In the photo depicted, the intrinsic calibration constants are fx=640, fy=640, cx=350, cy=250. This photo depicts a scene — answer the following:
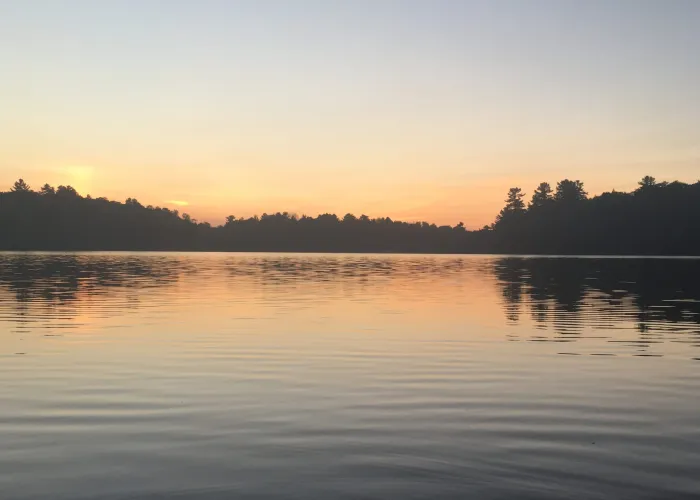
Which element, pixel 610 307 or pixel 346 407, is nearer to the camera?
pixel 346 407

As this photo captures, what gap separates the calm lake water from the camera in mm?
9406

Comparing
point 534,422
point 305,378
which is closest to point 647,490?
point 534,422

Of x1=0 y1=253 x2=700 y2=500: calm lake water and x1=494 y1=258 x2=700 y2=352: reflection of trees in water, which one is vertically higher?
x1=0 y1=253 x2=700 y2=500: calm lake water

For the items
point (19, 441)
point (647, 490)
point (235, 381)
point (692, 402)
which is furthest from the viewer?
point (235, 381)

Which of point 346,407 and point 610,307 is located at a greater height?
point 346,407

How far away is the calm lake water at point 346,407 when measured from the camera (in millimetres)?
9406

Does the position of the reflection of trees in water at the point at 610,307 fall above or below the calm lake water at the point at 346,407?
below

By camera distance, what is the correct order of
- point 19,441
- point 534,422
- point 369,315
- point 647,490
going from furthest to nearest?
point 369,315
point 534,422
point 19,441
point 647,490

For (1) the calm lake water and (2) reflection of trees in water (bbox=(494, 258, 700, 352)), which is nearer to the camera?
(1) the calm lake water

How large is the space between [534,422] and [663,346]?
43.7ft

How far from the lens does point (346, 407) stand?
13953mm

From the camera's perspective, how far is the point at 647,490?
29.9 feet

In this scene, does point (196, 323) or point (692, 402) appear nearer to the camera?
point (692, 402)

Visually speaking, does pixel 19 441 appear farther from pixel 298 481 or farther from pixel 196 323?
pixel 196 323
